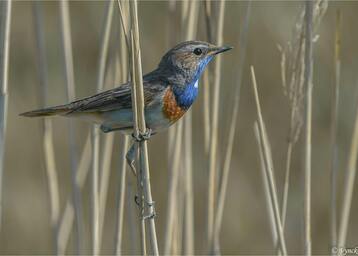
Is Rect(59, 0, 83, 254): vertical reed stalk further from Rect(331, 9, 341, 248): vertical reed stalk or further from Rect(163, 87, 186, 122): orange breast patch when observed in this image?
Rect(331, 9, 341, 248): vertical reed stalk

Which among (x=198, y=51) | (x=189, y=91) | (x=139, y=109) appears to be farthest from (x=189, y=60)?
(x=139, y=109)

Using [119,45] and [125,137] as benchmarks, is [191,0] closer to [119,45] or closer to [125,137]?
[119,45]

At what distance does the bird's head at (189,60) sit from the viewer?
4.54 m

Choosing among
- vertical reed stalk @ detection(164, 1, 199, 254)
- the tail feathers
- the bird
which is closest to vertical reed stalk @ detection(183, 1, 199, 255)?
vertical reed stalk @ detection(164, 1, 199, 254)

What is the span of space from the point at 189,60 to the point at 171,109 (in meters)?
0.37

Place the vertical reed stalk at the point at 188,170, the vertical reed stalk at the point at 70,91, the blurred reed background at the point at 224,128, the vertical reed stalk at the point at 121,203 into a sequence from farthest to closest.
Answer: the blurred reed background at the point at 224,128 < the vertical reed stalk at the point at 188,170 < the vertical reed stalk at the point at 70,91 < the vertical reed stalk at the point at 121,203

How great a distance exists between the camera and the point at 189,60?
15.1ft

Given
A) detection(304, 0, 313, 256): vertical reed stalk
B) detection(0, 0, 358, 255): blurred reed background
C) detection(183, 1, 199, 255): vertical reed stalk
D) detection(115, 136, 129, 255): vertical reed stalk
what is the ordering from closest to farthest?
detection(304, 0, 313, 256): vertical reed stalk
detection(115, 136, 129, 255): vertical reed stalk
detection(183, 1, 199, 255): vertical reed stalk
detection(0, 0, 358, 255): blurred reed background

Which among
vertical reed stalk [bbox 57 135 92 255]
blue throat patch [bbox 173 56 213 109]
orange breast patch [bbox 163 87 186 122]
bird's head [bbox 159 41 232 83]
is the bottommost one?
vertical reed stalk [bbox 57 135 92 255]

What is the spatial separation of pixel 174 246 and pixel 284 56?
4.02 feet

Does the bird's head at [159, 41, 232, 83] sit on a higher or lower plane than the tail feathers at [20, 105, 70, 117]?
higher

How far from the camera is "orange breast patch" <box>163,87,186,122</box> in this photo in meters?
4.37

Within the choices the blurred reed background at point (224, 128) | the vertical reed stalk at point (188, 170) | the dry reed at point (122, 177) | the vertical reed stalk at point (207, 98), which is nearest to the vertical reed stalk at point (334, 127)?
the vertical reed stalk at point (207, 98)

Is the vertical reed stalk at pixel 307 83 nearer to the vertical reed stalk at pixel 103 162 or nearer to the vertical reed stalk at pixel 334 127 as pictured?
the vertical reed stalk at pixel 334 127
